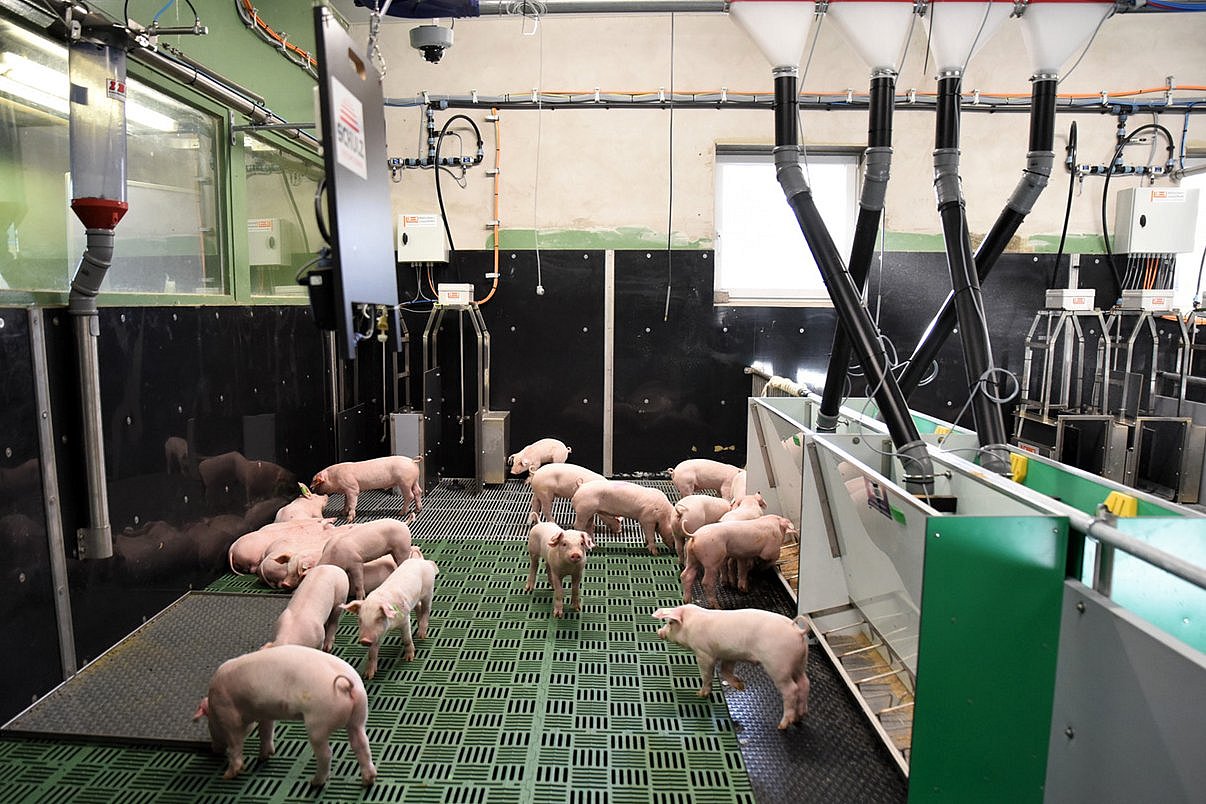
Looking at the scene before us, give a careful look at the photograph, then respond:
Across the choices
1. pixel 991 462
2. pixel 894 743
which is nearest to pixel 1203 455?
pixel 991 462

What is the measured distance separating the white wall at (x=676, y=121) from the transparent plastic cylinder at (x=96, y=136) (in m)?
3.23

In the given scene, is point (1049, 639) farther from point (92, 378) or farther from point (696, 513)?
point (92, 378)

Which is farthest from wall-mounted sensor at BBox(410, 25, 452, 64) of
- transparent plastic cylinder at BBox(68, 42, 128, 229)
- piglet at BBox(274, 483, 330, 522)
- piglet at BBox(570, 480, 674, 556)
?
piglet at BBox(274, 483, 330, 522)

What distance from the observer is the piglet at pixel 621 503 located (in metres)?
4.10

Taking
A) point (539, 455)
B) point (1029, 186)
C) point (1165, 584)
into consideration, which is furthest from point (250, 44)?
point (1165, 584)

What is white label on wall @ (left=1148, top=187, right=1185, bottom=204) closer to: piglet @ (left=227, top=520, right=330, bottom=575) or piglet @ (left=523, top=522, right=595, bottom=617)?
piglet @ (left=523, top=522, right=595, bottom=617)

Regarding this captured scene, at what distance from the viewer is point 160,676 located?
112 inches

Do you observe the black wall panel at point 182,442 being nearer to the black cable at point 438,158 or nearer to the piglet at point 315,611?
the piglet at point 315,611

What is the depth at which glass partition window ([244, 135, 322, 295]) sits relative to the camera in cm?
446

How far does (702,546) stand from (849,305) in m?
1.34

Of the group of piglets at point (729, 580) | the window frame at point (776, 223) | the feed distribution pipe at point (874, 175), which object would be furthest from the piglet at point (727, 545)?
the window frame at point (776, 223)

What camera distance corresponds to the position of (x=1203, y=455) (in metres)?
5.03

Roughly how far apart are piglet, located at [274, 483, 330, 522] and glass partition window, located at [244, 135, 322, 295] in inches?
48.8

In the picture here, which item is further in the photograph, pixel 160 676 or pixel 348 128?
pixel 160 676
